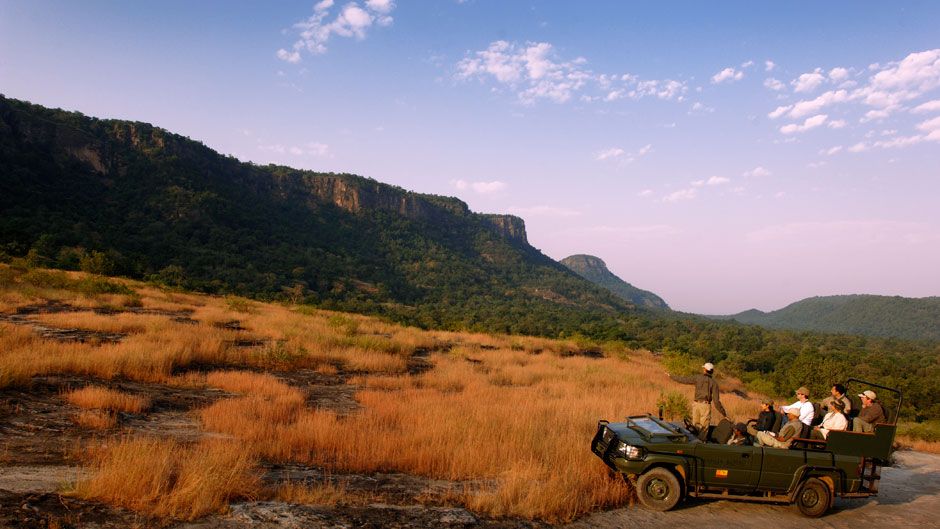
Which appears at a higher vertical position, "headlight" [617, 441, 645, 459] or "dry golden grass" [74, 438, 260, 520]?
"headlight" [617, 441, 645, 459]

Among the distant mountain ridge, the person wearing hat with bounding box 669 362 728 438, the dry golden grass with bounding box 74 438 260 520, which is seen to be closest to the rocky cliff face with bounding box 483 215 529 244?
the distant mountain ridge

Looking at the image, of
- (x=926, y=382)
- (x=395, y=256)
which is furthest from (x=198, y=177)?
(x=926, y=382)

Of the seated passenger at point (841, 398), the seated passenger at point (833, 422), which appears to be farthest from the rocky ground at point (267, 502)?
the seated passenger at point (841, 398)

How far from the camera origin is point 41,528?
425cm

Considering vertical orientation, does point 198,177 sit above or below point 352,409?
above

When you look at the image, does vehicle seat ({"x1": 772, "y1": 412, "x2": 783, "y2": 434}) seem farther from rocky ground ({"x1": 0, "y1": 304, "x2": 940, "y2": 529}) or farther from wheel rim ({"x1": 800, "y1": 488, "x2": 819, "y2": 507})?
rocky ground ({"x1": 0, "y1": 304, "x2": 940, "y2": 529})

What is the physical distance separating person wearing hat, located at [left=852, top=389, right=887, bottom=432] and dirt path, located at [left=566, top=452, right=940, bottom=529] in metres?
1.43

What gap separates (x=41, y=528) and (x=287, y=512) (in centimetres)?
207

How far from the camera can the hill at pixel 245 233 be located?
49.1 meters

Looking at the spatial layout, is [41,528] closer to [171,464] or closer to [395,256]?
[171,464]

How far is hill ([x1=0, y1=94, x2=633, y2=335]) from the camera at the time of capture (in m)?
49.1

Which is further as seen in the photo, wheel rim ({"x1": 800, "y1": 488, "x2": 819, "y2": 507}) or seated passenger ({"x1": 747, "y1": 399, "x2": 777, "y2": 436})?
seated passenger ({"x1": 747, "y1": 399, "x2": 777, "y2": 436})

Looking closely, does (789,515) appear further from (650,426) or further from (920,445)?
(920,445)

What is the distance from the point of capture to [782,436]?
7535mm
